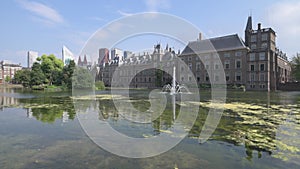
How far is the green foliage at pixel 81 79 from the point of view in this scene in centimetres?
4391

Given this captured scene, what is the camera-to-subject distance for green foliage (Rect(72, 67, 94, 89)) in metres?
43.9

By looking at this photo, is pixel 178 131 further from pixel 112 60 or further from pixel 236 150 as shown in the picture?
pixel 112 60

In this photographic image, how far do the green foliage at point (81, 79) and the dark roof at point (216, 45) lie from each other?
28193mm

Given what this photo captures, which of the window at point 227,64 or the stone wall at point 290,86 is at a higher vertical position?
the window at point 227,64

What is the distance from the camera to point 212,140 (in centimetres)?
601

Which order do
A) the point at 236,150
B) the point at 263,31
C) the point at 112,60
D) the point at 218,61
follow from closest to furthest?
the point at 236,150
the point at 263,31
the point at 218,61
the point at 112,60

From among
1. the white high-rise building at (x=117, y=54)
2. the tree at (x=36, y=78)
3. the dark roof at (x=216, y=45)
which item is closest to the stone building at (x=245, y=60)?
the dark roof at (x=216, y=45)

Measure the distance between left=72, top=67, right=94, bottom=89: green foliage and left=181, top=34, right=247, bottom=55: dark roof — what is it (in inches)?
1110

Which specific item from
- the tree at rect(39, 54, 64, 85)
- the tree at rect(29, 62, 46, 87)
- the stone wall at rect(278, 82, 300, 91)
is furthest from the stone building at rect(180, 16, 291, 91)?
the tree at rect(29, 62, 46, 87)

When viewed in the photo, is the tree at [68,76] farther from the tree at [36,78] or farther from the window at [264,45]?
the window at [264,45]

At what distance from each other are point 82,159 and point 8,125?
5.69 meters

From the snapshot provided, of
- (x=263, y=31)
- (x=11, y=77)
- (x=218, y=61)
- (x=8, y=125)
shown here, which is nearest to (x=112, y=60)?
(x=218, y=61)

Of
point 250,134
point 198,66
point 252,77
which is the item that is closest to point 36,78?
point 198,66

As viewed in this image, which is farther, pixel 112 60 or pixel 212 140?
pixel 112 60
